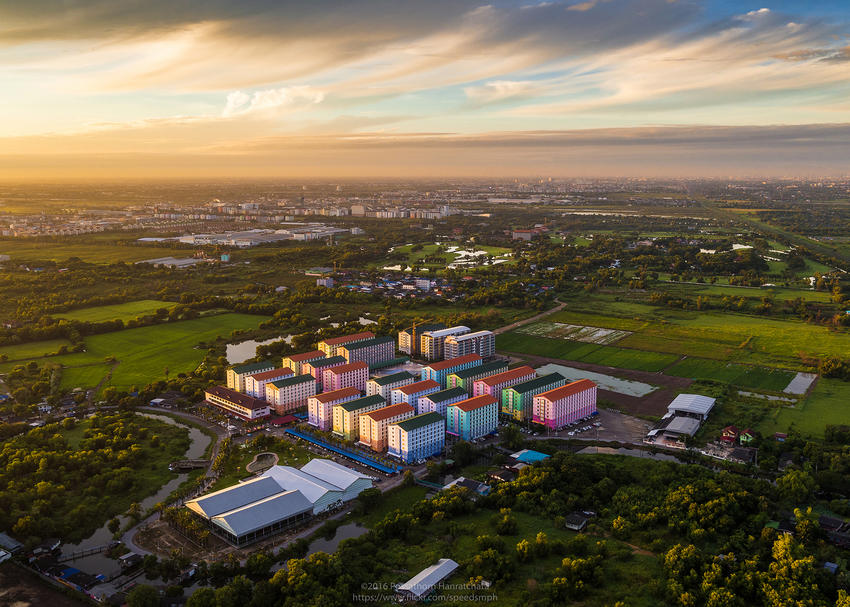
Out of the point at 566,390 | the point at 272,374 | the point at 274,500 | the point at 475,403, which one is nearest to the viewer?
the point at 274,500

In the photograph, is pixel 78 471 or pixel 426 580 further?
pixel 78 471

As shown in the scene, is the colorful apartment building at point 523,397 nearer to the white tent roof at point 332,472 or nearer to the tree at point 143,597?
the white tent roof at point 332,472

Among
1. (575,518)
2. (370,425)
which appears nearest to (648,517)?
(575,518)

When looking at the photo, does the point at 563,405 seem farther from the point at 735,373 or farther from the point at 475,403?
the point at 735,373

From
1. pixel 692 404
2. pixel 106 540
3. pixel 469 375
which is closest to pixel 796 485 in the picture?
pixel 692 404

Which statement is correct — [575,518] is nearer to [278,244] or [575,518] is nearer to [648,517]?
[648,517]

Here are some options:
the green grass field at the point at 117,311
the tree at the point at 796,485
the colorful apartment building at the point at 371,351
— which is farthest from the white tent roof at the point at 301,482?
the green grass field at the point at 117,311
